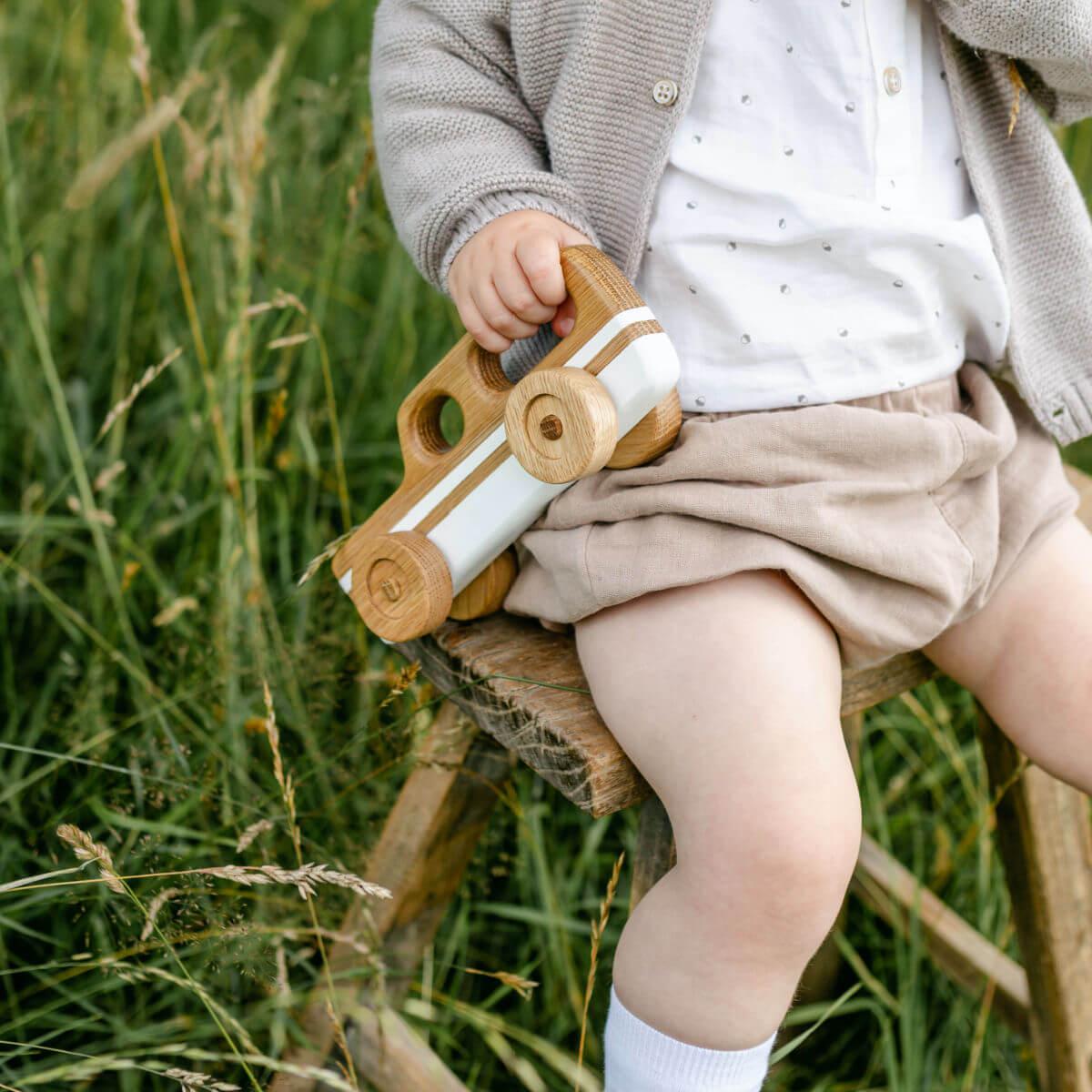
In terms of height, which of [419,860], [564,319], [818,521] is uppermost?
[564,319]

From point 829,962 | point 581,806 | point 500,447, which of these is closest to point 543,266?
point 500,447

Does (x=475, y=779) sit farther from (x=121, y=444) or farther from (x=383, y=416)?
(x=121, y=444)

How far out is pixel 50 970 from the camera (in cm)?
115

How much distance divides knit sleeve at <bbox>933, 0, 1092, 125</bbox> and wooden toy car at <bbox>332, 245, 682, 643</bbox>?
0.34 metres

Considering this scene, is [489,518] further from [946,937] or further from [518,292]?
[946,937]

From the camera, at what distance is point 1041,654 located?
90cm

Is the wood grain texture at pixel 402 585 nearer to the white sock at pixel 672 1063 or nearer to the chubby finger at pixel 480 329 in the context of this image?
the chubby finger at pixel 480 329

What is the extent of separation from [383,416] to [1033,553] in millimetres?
832

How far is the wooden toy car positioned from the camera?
30.1 inches

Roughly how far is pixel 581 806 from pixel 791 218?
436 millimetres

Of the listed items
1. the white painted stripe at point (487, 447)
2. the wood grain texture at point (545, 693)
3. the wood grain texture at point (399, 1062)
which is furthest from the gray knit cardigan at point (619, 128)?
the wood grain texture at point (399, 1062)

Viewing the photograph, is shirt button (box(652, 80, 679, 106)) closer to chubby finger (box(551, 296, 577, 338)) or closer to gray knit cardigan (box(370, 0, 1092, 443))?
gray knit cardigan (box(370, 0, 1092, 443))

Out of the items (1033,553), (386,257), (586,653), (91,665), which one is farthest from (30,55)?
(1033,553)

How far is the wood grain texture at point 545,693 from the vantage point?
80 cm
